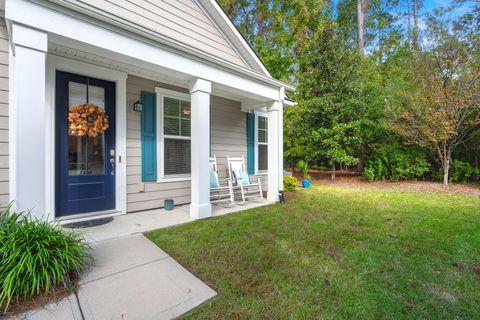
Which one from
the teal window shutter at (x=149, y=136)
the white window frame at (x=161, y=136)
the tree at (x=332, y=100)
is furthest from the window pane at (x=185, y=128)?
the tree at (x=332, y=100)

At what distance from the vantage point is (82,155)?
11.5 feet

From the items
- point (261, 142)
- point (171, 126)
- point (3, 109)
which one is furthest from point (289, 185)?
Result: point (3, 109)

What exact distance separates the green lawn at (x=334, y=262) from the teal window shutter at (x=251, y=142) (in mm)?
2000

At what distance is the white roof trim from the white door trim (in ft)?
7.38

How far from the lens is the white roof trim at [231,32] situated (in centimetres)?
456

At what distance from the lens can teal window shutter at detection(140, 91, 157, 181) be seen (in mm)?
4039

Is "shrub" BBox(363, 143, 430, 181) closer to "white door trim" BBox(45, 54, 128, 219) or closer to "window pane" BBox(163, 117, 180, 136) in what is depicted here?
"window pane" BBox(163, 117, 180, 136)

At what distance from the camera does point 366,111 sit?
316 inches

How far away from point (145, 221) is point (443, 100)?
325 inches

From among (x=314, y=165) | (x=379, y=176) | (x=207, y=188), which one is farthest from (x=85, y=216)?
(x=314, y=165)

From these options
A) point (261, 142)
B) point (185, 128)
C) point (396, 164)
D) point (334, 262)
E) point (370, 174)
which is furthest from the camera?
point (370, 174)

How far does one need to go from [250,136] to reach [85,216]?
12.8 feet

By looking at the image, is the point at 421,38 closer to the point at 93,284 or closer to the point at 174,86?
the point at 174,86

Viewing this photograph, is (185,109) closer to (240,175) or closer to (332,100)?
(240,175)
